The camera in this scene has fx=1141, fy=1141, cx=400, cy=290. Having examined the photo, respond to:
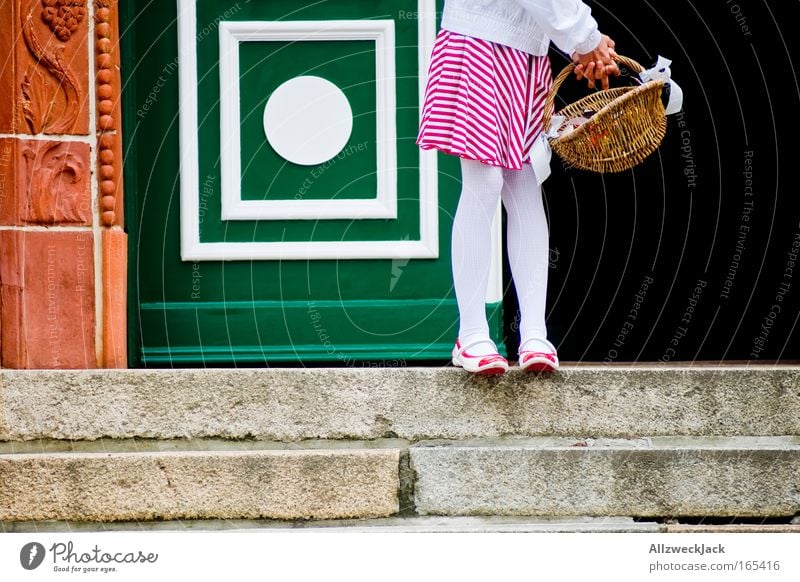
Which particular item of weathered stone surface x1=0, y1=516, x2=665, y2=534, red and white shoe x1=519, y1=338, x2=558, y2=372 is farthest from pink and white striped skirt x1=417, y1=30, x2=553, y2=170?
weathered stone surface x1=0, y1=516, x2=665, y2=534

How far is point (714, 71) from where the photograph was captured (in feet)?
15.6

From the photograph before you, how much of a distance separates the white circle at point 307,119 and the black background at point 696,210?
1.27m

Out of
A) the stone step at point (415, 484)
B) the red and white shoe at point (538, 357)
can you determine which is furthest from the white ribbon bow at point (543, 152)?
the stone step at point (415, 484)

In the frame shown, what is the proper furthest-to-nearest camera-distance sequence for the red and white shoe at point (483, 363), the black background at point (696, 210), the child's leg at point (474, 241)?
the black background at point (696, 210), the child's leg at point (474, 241), the red and white shoe at point (483, 363)

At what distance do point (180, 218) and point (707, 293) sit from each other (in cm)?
228

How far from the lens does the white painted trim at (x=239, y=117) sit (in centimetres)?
367

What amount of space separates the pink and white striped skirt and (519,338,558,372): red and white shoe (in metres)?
0.46

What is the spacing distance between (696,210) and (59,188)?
2713 mm

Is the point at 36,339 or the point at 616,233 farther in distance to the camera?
the point at 616,233

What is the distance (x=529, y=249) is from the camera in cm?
296

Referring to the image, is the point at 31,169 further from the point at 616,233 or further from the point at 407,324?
the point at 616,233

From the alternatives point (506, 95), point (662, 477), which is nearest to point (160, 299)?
point (506, 95)

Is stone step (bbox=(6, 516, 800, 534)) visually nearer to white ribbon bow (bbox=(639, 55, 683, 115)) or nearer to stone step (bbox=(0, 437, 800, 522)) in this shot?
stone step (bbox=(0, 437, 800, 522))

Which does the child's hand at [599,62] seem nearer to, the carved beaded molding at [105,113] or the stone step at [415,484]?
the stone step at [415,484]
